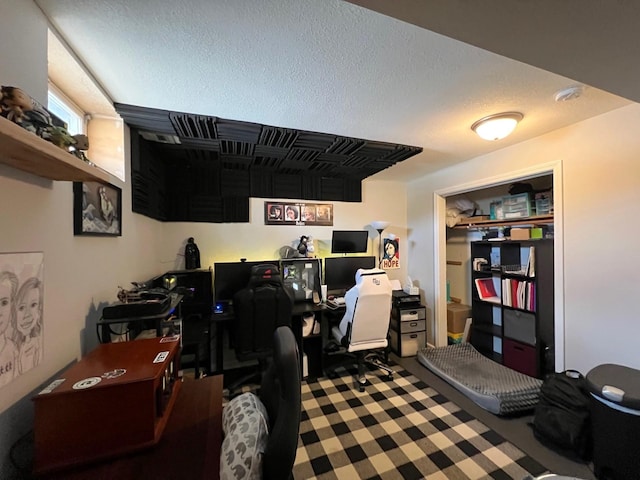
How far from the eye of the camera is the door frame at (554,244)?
2109 mm

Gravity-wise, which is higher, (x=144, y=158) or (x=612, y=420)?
(x=144, y=158)

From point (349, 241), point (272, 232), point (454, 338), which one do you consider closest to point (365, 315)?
point (349, 241)

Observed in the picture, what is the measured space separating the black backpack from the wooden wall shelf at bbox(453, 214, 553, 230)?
59.3 inches

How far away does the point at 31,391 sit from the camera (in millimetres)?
942

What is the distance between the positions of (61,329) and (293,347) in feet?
3.50

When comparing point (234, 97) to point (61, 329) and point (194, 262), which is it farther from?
point (194, 262)

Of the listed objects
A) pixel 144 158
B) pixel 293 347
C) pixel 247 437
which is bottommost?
pixel 247 437

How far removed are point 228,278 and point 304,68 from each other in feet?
7.26

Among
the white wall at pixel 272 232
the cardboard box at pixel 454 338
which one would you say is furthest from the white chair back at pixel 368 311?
the cardboard box at pixel 454 338

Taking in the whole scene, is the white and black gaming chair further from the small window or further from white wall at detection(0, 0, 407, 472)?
the small window

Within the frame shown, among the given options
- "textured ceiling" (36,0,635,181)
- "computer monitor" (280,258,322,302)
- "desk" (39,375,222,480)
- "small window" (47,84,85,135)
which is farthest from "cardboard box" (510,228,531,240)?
"small window" (47,84,85,135)

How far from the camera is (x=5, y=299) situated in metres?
0.84

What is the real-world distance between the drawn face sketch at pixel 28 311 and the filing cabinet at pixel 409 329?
321cm

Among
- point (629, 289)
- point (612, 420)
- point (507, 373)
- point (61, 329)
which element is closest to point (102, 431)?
point (61, 329)
